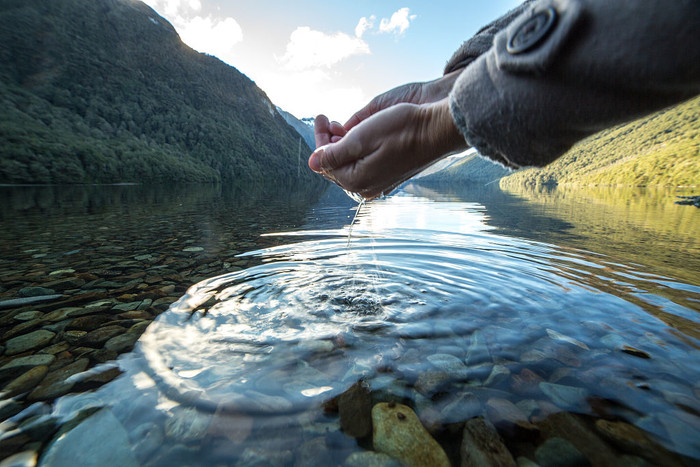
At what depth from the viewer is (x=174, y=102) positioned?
106 meters

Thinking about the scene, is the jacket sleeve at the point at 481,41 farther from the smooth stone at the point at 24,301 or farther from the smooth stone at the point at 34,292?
the smooth stone at the point at 34,292

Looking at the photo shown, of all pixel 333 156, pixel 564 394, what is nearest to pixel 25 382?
pixel 333 156

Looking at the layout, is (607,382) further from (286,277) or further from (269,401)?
(286,277)

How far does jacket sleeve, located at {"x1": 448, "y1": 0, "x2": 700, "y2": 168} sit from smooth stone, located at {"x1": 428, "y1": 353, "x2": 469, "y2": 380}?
1.73 metres

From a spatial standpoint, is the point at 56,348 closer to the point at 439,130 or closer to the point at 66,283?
the point at 66,283

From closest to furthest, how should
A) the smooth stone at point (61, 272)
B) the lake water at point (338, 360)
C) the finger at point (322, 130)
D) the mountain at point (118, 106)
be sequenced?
1. the lake water at point (338, 360)
2. the finger at point (322, 130)
3. the smooth stone at point (61, 272)
4. the mountain at point (118, 106)

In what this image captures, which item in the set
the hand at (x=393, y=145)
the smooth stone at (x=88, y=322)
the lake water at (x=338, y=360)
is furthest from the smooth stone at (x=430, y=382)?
the smooth stone at (x=88, y=322)

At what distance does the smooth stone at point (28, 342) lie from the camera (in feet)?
8.75

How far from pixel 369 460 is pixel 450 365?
1.13 metres

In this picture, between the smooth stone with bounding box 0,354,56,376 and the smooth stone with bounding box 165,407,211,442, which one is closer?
the smooth stone with bounding box 165,407,211,442

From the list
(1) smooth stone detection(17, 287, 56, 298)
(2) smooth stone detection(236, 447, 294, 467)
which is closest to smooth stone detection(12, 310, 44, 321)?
(1) smooth stone detection(17, 287, 56, 298)

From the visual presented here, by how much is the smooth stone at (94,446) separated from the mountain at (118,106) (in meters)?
56.6

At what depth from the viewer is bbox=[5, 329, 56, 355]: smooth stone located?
105 inches

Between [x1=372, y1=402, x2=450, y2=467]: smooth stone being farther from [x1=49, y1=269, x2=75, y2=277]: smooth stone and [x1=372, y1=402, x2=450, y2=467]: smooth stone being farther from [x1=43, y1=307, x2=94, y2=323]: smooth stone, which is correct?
[x1=49, y1=269, x2=75, y2=277]: smooth stone
